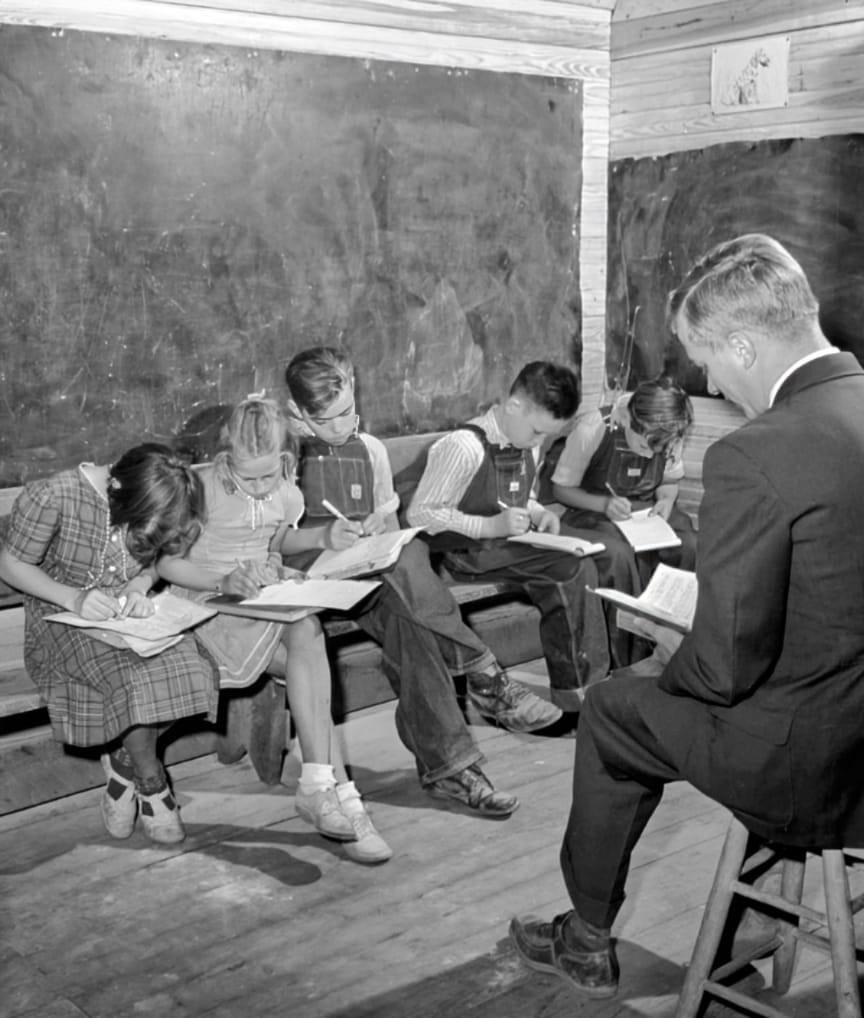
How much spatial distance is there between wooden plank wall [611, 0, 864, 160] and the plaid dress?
2.88 meters

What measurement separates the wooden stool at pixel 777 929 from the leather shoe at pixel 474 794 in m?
0.92

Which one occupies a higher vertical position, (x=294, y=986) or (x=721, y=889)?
(x=721, y=889)

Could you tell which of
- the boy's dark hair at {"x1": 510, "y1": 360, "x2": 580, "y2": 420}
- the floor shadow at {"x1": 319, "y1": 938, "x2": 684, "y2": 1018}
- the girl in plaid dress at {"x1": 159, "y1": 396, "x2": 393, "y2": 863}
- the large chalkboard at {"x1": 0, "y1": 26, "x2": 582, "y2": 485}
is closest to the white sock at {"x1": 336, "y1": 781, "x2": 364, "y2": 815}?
the girl in plaid dress at {"x1": 159, "y1": 396, "x2": 393, "y2": 863}

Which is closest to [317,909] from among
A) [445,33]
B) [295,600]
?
[295,600]

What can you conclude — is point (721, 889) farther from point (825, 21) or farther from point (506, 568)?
point (825, 21)

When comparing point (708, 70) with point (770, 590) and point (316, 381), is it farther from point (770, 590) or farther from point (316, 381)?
point (770, 590)

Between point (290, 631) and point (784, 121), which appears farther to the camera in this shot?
point (784, 121)

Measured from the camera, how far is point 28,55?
12.7ft

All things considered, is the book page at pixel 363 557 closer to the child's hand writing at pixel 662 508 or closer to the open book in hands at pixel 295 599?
the open book in hands at pixel 295 599

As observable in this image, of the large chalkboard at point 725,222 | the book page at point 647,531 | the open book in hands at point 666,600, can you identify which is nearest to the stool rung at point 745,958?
the open book in hands at point 666,600

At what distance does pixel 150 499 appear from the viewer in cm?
350

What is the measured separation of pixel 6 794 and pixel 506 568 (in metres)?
1.67

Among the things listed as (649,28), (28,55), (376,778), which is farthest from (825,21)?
(376,778)

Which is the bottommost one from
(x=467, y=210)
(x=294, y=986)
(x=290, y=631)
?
(x=294, y=986)
